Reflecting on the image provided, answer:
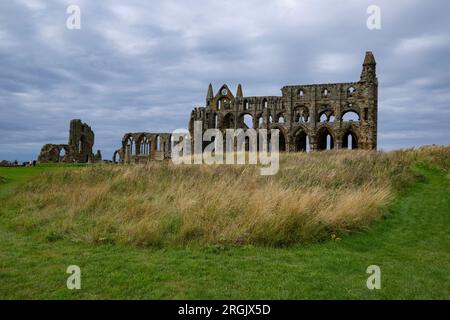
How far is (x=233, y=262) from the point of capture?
667 centimetres

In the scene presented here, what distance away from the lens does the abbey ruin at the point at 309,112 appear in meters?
42.3

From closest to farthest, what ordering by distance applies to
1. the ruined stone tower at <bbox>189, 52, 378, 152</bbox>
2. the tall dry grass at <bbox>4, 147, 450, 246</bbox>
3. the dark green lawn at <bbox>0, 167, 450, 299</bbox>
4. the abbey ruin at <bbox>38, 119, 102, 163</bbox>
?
the dark green lawn at <bbox>0, 167, 450, 299</bbox> → the tall dry grass at <bbox>4, 147, 450, 246</bbox> → the ruined stone tower at <bbox>189, 52, 378, 152</bbox> → the abbey ruin at <bbox>38, 119, 102, 163</bbox>

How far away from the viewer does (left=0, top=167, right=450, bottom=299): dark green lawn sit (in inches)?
214

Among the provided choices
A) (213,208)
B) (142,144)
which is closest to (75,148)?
(142,144)

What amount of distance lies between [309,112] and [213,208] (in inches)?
1499

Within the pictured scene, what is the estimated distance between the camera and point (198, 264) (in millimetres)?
6520

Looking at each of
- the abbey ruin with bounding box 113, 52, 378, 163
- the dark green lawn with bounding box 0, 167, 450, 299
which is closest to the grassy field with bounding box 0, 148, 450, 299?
the dark green lawn with bounding box 0, 167, 450, 299

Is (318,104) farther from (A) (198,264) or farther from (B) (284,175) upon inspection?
(A) (198,264)

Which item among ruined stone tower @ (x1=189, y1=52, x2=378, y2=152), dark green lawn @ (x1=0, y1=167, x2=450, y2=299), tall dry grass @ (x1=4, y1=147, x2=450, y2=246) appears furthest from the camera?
ruined stone tower @ (x1=189, y1=52, x2=378, y2=152)

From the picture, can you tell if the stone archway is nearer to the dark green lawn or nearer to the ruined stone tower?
the ruined stone tower

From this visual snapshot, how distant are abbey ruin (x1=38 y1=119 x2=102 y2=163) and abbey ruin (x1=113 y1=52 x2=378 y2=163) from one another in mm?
11964

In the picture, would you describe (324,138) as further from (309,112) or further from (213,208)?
(213,208)

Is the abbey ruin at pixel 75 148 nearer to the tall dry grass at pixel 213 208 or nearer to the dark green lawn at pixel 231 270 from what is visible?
the tall dry grass at pixel 213 208
